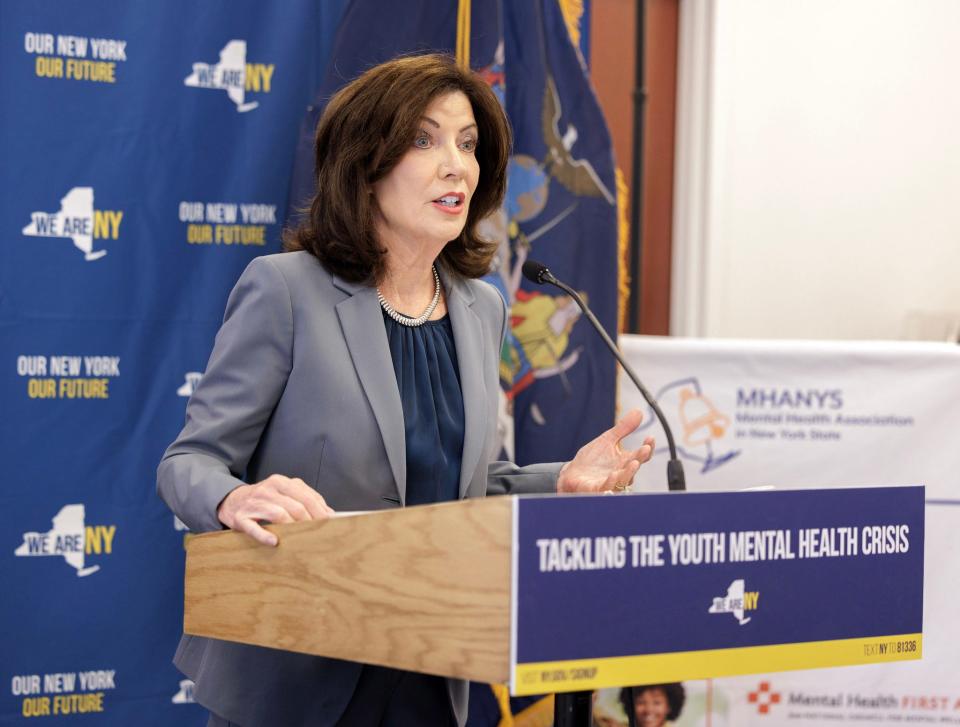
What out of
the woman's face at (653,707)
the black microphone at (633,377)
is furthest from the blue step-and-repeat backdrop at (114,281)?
the woman's face at (653,707)

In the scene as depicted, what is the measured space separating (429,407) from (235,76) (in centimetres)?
177

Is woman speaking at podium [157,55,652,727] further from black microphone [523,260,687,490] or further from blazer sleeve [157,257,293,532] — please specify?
black microphone [523,260,687,490]

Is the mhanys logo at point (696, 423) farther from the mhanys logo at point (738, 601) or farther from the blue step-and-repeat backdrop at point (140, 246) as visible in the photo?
the mhanys logo at point (738, 601)

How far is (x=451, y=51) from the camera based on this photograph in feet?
10.5

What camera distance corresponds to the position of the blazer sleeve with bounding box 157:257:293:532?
1604 millimetres

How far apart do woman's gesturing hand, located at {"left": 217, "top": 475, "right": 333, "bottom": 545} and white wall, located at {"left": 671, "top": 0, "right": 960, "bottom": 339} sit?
11.2 ft

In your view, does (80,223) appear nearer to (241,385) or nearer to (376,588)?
(241,385)

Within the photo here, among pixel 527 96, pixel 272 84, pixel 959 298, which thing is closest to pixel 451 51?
pixel 527 96

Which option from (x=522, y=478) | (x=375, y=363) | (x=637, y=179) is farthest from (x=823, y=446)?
(x=375, y=363)

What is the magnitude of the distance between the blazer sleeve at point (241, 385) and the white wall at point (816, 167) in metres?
3.17

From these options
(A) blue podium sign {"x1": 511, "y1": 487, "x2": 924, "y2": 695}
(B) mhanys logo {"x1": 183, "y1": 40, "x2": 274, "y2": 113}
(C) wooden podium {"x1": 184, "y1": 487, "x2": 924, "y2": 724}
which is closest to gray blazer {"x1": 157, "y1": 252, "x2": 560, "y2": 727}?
(C) wooden podium {"x1": 184, "y1": 487, "x2": 924, "y2": 724}

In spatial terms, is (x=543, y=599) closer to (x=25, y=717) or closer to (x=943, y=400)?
(x=25, y=717)

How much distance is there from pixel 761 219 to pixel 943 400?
1435 mm

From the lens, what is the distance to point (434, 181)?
1.74 meters
